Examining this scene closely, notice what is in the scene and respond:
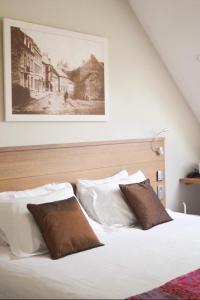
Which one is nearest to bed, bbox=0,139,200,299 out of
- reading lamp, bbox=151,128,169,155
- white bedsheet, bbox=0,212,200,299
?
white bedsheet, bbox=0,212,200,299

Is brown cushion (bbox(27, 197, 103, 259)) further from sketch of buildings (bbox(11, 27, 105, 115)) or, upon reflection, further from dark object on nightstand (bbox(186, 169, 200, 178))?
dark object on nightstand (bbox(186, 169, 200, 178))

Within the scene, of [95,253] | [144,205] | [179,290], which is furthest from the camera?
[144,205]

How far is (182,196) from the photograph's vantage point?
4645 millimetres

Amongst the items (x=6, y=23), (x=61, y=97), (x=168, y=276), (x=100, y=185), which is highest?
(x=6, y=23)

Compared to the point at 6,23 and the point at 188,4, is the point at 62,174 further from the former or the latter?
the point at 188,4

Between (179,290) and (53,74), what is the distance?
201 centimetres

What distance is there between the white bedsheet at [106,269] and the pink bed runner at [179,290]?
0.18ft

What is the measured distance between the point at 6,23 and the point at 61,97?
728mm

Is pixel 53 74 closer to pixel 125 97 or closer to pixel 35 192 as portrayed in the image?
pixel 125 97

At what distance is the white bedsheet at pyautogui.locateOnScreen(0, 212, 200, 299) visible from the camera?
6.86 ft

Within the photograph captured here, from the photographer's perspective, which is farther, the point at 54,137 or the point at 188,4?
the point at 188,4

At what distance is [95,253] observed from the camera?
2.62 metres

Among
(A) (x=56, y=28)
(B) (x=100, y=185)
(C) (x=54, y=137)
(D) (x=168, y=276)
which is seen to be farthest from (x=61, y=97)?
(D) (x=168, y=276)

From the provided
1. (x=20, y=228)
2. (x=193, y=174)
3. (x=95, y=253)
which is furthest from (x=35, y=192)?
(x=193, y=174)
